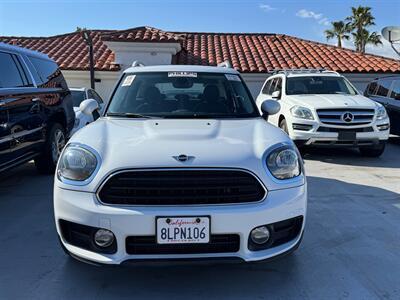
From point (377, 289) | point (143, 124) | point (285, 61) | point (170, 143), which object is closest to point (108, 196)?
point (170, 143)

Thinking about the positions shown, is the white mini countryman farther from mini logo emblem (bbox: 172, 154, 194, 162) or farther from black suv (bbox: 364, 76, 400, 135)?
black suv (bbox: 364, 76, 400, 135)

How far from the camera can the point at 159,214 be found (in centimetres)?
270

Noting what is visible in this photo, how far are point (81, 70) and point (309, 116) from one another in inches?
386

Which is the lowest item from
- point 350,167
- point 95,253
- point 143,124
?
point 350,167

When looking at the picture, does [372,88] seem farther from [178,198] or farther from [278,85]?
[178,198]

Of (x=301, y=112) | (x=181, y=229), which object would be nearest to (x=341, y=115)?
(x=301, y=112)

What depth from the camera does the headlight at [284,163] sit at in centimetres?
298

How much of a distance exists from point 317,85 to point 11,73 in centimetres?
634

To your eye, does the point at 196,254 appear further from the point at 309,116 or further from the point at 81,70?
the point at 81,70

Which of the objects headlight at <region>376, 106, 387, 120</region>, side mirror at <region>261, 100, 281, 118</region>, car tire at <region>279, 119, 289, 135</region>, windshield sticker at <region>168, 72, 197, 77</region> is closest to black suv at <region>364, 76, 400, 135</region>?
headlight at <region>376, 106, 387, 120</region>

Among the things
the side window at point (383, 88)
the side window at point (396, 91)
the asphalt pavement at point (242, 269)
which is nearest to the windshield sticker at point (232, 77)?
the asphalt pavement at point (242, 269)

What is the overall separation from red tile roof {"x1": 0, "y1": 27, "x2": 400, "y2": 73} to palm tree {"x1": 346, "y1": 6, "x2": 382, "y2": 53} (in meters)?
26.3

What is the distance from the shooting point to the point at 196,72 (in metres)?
4.67

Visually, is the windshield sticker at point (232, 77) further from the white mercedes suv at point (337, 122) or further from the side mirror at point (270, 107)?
the white mercedes suv at point (337, 122)
